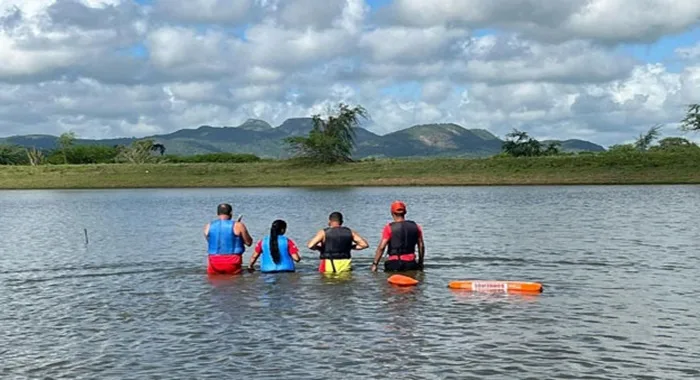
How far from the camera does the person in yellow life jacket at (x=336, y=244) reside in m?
25.8

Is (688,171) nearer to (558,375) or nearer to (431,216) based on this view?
(431,216)

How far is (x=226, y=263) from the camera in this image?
86.8ft

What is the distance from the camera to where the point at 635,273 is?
2642 centimetres

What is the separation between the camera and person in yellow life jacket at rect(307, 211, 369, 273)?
25.8m

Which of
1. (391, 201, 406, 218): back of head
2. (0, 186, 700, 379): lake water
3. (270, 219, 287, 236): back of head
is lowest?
(0, 186, 700, 379): lake water

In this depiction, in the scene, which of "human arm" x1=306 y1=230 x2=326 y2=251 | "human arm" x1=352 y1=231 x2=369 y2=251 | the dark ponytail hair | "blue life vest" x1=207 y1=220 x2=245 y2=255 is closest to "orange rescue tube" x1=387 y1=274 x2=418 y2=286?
"human arm" x1=352 y1=231 x2=369 y2=251

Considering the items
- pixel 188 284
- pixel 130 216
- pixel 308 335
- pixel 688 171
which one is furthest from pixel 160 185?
pixel 308 335

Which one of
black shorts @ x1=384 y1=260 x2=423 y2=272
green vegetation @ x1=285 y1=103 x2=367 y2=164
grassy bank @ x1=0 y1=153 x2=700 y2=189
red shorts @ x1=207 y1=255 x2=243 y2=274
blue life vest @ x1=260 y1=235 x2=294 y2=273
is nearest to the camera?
black shorts @ x1=384 y1=260 x2=423 y2=272

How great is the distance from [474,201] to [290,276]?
46.3 meters

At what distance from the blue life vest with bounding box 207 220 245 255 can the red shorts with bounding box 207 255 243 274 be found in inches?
5.0

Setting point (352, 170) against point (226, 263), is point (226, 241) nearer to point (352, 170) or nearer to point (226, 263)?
point (226, 263)

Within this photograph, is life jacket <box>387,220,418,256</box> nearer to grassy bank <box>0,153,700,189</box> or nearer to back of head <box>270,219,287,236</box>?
back of head <box>270,219,287,236</box>

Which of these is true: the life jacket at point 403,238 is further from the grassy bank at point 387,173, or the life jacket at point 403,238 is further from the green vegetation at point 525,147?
the green vegetation at point 525,147

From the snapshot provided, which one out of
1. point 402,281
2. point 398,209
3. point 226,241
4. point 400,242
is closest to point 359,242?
point 400,242
